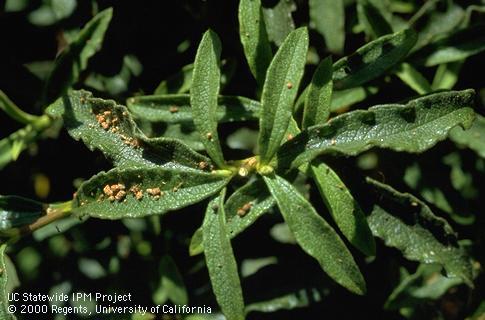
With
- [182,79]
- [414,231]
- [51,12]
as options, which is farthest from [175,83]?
[414,231]

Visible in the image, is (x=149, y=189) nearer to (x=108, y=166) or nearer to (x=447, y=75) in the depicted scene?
(x=108, y=166)

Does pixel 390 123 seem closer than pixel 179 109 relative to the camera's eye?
Yes

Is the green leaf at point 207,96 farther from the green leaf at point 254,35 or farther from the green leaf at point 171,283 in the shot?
the green leaf at point 171,283

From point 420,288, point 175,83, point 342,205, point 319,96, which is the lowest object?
point 420,288

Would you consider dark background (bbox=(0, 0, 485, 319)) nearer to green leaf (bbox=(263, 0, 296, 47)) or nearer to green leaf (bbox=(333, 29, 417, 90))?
green leaf (bbox=(263, 0, 296, 47))

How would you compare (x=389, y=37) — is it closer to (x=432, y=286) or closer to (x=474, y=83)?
(x=474, y=83)

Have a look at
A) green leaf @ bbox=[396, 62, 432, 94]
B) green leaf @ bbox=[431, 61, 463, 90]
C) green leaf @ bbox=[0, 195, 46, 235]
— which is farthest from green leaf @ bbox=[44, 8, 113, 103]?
green leaf @ bbox=[431, 61, 463, 90]
